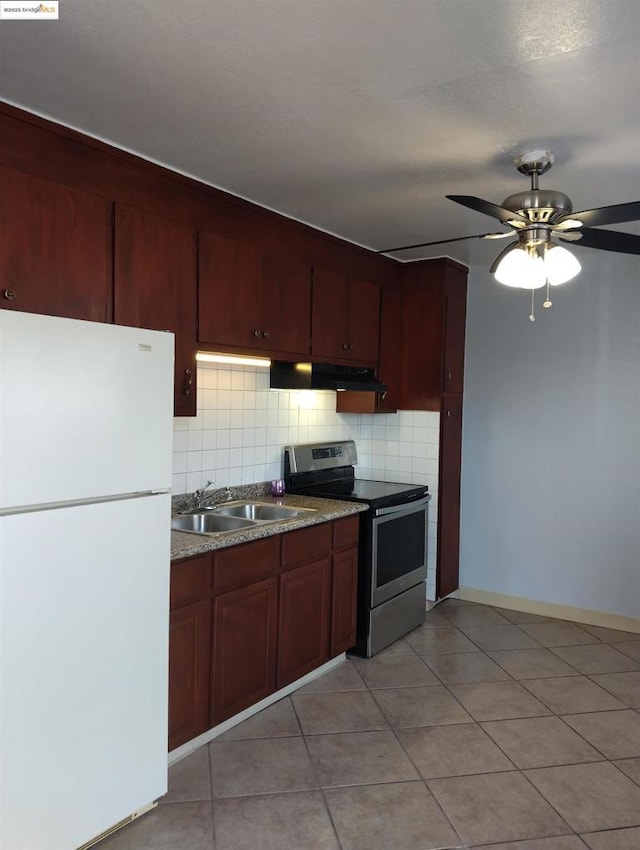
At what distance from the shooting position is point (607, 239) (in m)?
2.54

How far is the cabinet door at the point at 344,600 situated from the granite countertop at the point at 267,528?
0.83ft

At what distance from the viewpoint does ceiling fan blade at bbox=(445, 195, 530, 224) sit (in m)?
2.11

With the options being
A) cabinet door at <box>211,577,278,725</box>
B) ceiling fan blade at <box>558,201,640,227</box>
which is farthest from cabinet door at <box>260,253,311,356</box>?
ceiling fan blade at <box>558,201,640,227</box>

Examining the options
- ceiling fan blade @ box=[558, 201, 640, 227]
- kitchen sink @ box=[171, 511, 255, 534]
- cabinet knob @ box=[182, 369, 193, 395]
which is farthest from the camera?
kitchen sink @ box=[171, 511, 255, 534]

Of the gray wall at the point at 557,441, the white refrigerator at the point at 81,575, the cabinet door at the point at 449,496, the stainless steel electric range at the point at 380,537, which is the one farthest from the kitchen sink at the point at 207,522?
the gray wall at the point at 557,441

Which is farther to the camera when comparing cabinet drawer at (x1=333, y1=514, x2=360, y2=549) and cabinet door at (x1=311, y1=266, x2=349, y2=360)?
cabinet door at (x1=311, y1=266, x2=349, y2=360)

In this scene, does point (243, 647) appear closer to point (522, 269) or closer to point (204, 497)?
point (204, 497)

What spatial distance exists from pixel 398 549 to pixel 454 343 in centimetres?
159

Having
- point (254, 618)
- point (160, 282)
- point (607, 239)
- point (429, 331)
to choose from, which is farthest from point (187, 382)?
point (429, 331)

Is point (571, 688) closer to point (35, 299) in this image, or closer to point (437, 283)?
point (437, 283)

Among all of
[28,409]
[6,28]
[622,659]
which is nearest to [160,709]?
[28,409]

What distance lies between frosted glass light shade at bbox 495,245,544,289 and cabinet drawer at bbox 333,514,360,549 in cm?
160

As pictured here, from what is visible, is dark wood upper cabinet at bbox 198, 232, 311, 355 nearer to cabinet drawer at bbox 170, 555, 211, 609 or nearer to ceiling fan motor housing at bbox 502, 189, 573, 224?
cabinet drawer at bbox 170, 555, 211, 609

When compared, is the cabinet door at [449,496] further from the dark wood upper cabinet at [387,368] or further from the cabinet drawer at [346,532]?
the cabinet drawer at [346,532]
